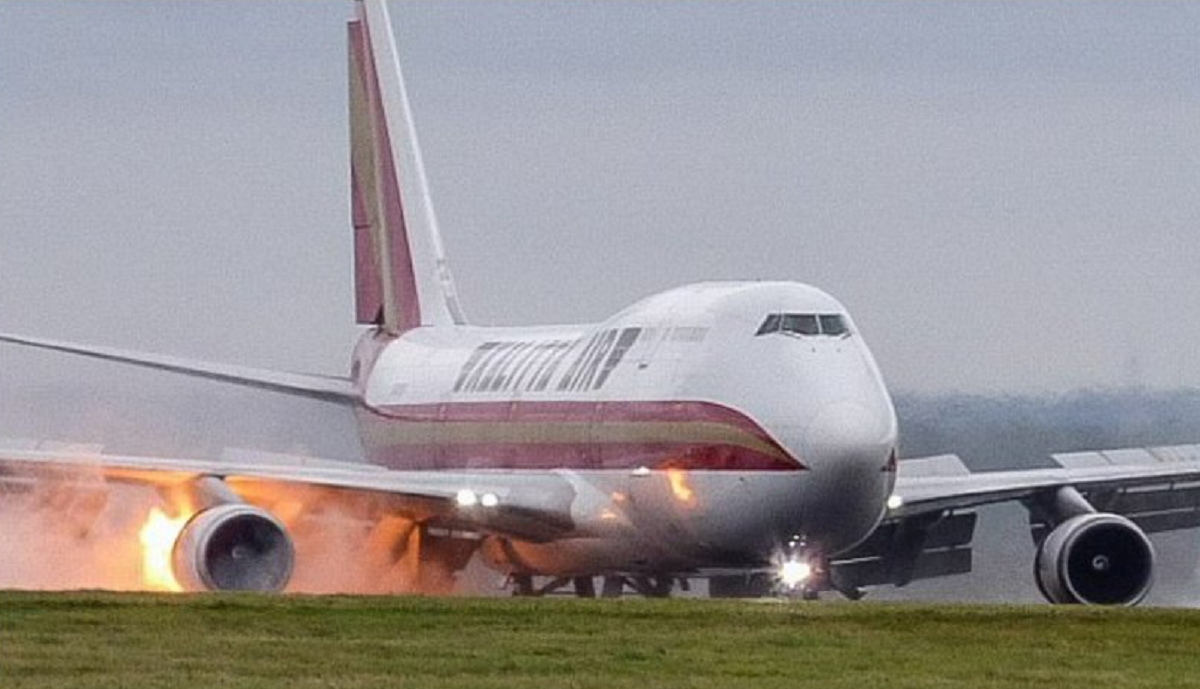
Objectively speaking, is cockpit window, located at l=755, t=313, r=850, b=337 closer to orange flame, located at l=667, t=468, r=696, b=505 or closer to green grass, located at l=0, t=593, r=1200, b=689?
orange flame, located at l=667, t=468, r=696, b=505

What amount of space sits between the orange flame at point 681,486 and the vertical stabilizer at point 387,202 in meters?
19.0

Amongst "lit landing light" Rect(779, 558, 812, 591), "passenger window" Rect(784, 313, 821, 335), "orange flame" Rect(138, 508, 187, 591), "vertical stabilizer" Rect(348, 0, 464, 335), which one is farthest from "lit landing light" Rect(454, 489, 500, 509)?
"vertical stabilizer" Rect(348, 0, 464, 335)

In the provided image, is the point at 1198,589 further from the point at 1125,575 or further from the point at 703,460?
the point at 703,460

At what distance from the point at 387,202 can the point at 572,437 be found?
65.0ft

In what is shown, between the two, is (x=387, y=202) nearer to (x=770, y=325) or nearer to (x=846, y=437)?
(x=770, y=325)

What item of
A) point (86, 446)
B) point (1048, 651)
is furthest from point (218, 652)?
point (86, 446)

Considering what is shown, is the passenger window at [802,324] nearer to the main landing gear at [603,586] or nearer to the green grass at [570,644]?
the main landing gear at [603,586]

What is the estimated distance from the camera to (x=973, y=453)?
59250 mm

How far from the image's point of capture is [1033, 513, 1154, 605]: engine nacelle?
53.4 metres

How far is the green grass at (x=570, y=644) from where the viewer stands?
29359 millimetres

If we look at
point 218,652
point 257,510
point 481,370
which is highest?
point 481,370

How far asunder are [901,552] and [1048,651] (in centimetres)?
2354

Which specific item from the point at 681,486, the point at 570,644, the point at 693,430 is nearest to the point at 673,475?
the point at 681,486

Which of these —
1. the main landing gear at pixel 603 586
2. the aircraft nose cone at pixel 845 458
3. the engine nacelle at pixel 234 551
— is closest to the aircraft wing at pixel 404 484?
the main landing gear at pixel 603 586
